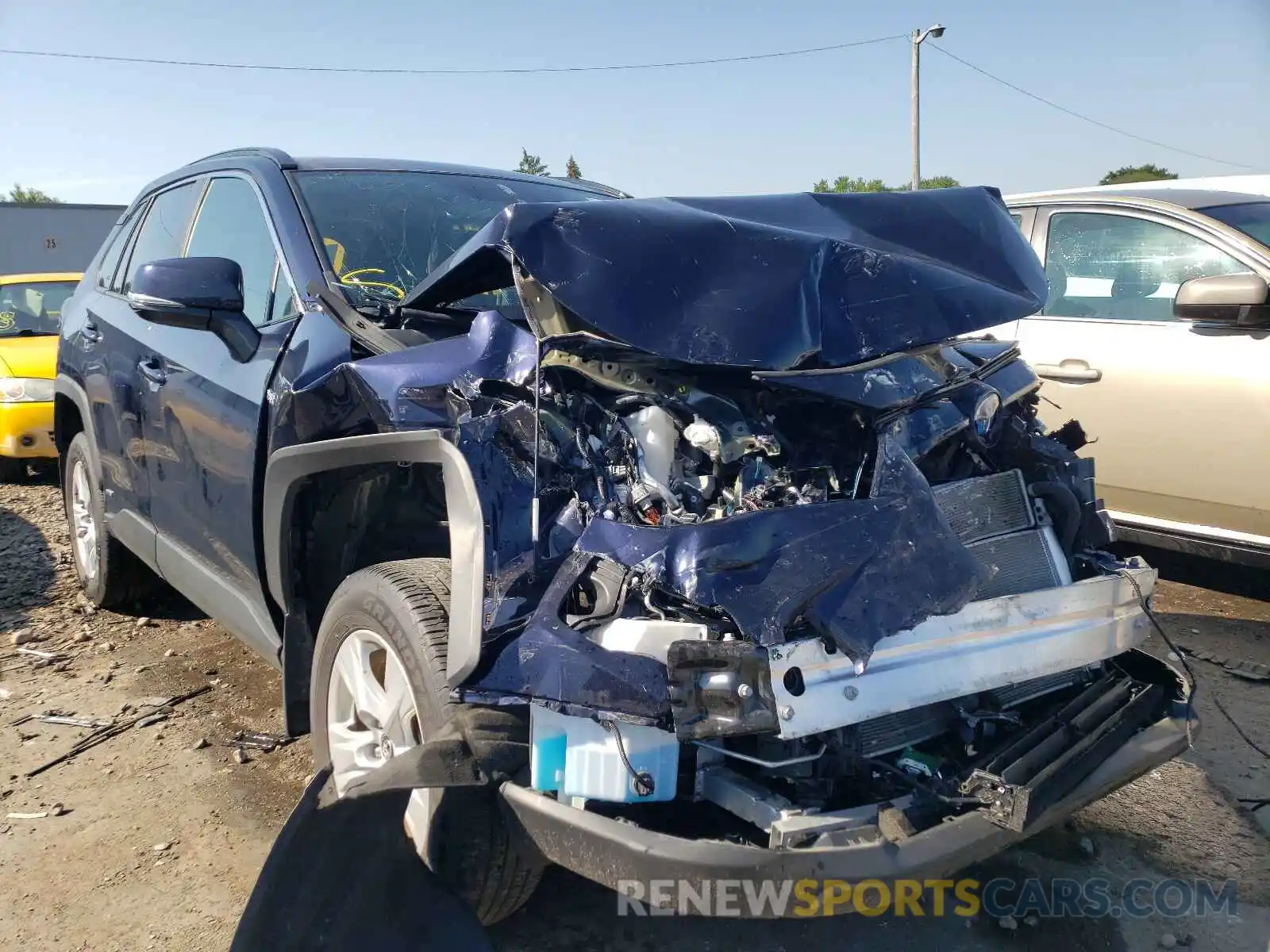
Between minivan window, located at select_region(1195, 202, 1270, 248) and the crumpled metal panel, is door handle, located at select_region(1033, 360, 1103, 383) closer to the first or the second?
minivan window, located at select_region(1195, 202, 1270, 248)

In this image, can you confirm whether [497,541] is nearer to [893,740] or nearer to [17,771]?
[893,740]

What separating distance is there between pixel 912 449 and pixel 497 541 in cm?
99

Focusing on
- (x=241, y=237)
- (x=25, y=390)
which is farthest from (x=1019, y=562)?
(x=25, y=390)

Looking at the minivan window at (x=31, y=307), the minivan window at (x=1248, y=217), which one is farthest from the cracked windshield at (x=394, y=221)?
the minivan window at (x=31, y=307)

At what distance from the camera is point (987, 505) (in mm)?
2561

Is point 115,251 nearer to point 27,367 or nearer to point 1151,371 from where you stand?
point 27,367

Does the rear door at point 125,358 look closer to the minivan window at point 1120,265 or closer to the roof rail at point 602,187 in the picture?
the roof rail at point 602,187

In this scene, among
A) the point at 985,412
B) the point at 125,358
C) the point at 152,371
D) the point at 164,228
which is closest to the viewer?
the point at 985,412

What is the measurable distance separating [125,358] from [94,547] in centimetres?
122

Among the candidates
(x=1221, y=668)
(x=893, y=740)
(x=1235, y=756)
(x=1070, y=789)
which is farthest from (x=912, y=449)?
(x=1221, y=668)

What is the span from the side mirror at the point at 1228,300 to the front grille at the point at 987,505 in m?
2.08

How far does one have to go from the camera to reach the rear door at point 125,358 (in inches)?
154

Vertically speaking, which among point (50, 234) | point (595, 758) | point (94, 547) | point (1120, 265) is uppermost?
point (50, 234)

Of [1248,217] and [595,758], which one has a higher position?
[1248,217]
